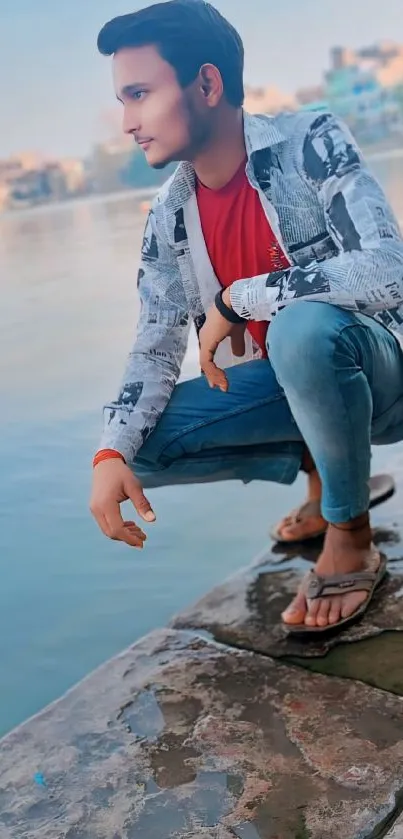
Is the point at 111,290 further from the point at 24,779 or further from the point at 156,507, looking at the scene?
the point at 24,779

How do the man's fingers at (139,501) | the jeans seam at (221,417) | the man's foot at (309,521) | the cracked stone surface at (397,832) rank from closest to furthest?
the cracked stone surface at (397,832)
the man's fingers at (139,501)
the jeans seam at (221,417)
the man's foot at (309,521)

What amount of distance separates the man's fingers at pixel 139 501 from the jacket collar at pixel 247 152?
0.43 m

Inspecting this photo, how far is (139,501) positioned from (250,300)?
1.01 ft

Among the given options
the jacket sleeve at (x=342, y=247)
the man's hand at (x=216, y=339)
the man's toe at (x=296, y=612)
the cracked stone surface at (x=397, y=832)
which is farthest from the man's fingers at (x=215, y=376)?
the cracked stone surface at (x=397, y=832)

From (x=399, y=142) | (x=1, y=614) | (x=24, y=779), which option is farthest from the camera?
(x=399, y=142)

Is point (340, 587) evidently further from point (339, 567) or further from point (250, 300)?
point (250, 300)

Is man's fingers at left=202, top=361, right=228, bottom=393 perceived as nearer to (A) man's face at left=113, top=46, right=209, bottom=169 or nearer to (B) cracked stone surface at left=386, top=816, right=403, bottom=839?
(A) man's face at left=113, top=46, right=209, bottom=169

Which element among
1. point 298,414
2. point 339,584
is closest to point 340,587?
point 339,584

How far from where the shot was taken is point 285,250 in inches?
49.3

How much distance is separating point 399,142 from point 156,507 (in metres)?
2.22

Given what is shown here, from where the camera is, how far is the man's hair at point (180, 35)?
46.7 inches

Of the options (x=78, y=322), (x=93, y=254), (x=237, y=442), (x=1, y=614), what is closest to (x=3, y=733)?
(x=1, y=614)

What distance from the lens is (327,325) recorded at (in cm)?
116

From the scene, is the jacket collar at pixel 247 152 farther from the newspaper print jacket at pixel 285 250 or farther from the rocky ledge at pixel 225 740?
the rocky ledge at pixel 225 740
